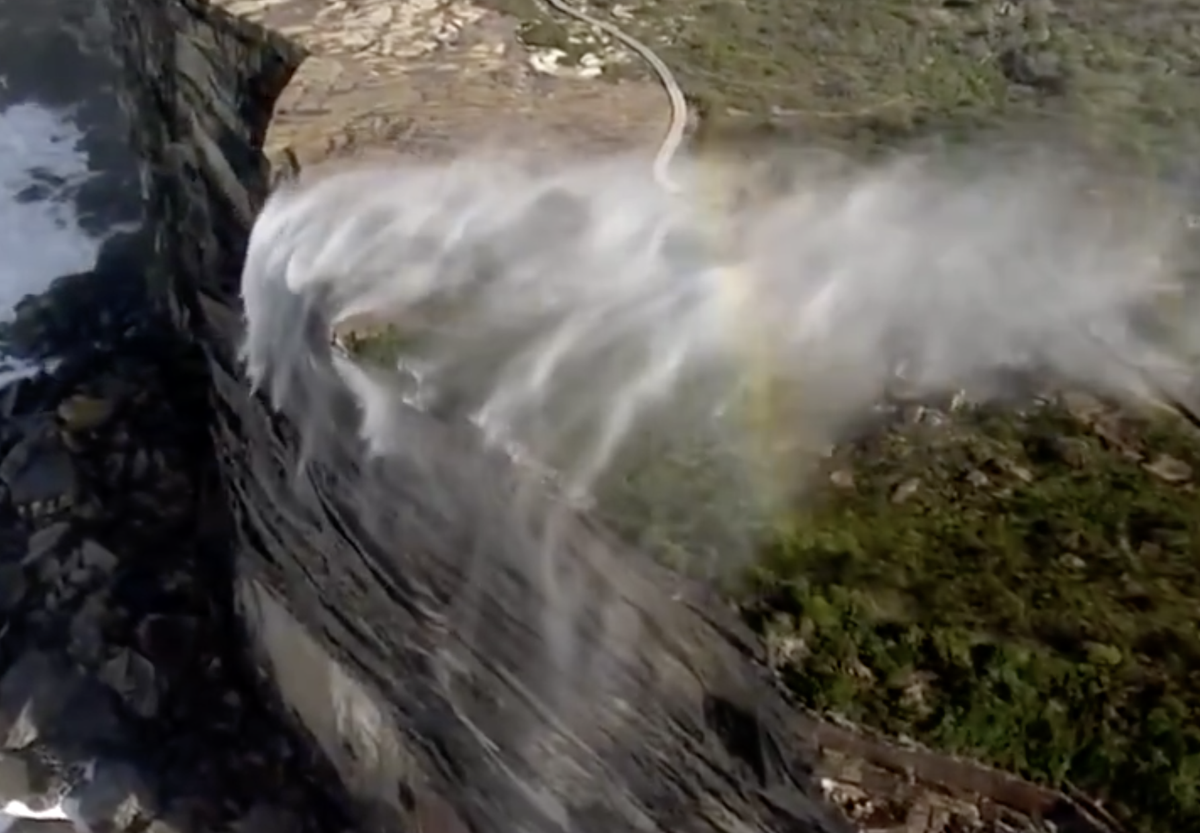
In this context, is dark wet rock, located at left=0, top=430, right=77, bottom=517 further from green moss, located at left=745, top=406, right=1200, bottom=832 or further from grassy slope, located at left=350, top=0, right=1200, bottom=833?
green moss, located at left=745, top=406, right=1200, bottom=832

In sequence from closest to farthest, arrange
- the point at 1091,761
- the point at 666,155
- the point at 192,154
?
the point at 1091,761 → the point at 666,155 → the point at 192,154

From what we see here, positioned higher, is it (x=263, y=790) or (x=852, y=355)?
(x=852, y=355)

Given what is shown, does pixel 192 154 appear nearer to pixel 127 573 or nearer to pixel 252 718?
pixel 127 573

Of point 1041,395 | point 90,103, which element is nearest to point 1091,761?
point 1041,395

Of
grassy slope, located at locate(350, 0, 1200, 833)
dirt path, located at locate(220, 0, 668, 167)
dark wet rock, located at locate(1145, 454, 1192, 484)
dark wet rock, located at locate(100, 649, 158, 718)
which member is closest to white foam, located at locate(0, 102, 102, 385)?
dark wet rock, located at locate(100, 649, 158, 718)

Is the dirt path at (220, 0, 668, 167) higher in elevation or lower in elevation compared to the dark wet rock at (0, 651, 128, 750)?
higher

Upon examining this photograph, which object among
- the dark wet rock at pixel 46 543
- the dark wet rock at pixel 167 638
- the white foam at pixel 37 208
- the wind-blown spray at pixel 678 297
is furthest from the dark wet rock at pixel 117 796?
the white foam at pixel 37 208
